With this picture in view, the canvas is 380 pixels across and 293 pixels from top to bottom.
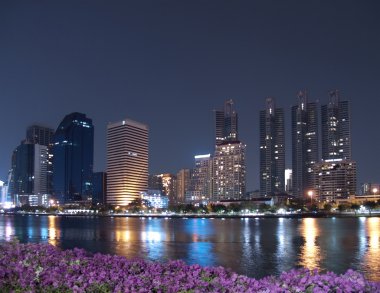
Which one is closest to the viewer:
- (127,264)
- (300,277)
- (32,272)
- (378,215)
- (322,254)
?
(300,277)

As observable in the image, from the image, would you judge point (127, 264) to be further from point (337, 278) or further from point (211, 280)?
point (337, 278)

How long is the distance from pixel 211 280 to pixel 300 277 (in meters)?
1.65

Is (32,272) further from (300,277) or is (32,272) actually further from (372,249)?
(372,249)

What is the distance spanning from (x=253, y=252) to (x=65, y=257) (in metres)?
32.3

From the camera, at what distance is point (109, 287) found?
8.59 meters

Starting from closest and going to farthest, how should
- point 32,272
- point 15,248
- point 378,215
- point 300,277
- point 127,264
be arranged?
point 300,277 < point 32,272 < point 127,264 < point 15,248 < point 378,215

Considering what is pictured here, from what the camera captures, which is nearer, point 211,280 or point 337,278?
point 337,278

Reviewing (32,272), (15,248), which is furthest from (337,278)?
(15,248)

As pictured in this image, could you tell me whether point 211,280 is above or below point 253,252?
above

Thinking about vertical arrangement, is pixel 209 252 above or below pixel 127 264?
below

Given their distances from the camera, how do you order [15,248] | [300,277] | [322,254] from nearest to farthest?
[300,277] < [15,248] < [322,254]

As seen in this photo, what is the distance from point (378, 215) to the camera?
188 m

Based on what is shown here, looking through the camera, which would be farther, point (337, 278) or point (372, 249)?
point (372, 249)

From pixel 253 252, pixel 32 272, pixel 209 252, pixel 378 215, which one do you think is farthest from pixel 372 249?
pixel 378 215
